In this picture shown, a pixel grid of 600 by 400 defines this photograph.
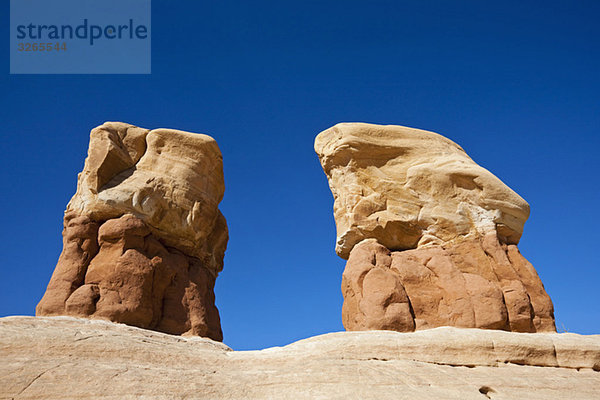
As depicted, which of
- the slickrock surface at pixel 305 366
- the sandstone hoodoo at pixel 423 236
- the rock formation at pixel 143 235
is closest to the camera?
the slickrock surface at pixel 305 366

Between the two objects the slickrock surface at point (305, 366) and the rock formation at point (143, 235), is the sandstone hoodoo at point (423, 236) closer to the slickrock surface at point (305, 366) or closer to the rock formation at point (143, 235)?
the slickrock surface at point (305, 366)

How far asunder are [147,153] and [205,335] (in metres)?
7.34

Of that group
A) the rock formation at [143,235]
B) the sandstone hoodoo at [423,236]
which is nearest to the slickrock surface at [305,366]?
the sandstone hoodoo at [423,236]

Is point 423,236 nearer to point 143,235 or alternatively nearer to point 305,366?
point 305,366

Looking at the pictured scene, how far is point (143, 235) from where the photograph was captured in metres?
21.8

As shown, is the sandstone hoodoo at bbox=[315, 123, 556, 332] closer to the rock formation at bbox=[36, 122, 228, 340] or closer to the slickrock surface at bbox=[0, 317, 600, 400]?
the slickrock surface at bbox=[0, 317, 600, 400]

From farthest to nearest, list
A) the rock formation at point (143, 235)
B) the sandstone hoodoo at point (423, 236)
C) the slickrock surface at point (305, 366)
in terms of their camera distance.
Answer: the rock formation at point (143, 235)
the sandstone hoodoo at point (423, 236)
the slickrock surface at point (305, 366)

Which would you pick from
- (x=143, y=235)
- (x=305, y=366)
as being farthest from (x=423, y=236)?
(x=143, y=235)

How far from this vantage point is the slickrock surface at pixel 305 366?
11.9 m

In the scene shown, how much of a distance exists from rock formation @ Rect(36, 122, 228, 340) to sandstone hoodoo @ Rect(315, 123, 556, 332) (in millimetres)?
5313

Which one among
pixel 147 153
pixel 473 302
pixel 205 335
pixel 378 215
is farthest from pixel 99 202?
pixel 473 302

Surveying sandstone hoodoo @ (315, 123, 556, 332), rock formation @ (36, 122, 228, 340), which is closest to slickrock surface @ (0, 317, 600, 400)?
sandstone hoodoo @ (315, 123, 556, 332)

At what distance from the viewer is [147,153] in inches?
939

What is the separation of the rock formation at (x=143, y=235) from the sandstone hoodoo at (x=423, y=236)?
5.31 meters
